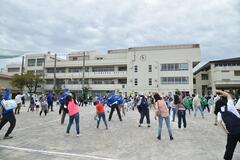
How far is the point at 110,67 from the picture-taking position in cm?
4997

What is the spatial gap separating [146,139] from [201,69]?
48360 millimetres

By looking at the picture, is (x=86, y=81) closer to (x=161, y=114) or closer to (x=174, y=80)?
(x=174, y=80)

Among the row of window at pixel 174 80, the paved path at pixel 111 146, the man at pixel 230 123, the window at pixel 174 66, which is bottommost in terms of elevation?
the paved path at pixel 111 146

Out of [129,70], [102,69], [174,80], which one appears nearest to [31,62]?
[102,69]

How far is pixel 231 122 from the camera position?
14.9 ft

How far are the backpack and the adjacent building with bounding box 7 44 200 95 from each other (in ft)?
128

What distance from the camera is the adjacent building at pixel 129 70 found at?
1729 inches

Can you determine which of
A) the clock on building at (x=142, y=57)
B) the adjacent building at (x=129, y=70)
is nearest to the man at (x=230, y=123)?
the adjacent building at (x=129, y=70)

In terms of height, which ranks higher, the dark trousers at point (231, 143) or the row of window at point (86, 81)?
the row of window at point (86, 81)

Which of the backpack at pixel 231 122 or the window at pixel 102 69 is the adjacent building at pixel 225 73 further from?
the backpack at pixel 231 122

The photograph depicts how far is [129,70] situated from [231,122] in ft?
141

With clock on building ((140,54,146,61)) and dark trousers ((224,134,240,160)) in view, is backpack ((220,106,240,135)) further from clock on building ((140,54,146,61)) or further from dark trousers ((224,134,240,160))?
clock on building ((140,54,146,61))

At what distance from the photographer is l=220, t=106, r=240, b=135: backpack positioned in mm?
4496

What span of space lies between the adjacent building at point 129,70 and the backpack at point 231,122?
38.9 metres
